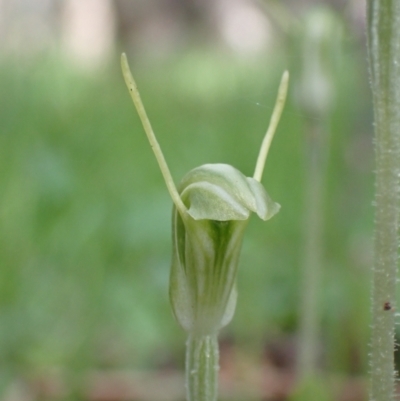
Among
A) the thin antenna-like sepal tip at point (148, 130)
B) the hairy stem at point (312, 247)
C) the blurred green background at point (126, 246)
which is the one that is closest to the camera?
the thin antenna-like sepal tip at point (148, 130)

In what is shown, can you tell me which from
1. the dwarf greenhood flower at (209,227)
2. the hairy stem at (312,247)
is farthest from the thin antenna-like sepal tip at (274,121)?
the hairy stem at (312,247)

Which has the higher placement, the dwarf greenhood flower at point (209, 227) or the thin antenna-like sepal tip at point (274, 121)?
the thin antenna-like sepal tip at point (274, 121)

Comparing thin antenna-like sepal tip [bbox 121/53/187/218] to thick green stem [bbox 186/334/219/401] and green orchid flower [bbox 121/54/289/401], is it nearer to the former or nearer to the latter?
green orchid flower [bbox 121/54/289/401]

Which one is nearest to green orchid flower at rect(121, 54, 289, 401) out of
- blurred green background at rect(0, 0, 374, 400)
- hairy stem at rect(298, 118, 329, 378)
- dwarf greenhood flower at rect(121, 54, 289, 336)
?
dwarf greenhood flower at rect(121, 54, 289, 336)

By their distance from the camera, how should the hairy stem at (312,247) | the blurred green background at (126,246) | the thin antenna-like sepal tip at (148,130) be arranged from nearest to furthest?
the thin antenna-like sepal tip at (148,130) → the hairy stem at (312,247) → the blurred green background at (126,246)

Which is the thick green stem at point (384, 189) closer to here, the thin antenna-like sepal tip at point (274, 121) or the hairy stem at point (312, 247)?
the thin antenna-like sepal tip at point (274, 121)

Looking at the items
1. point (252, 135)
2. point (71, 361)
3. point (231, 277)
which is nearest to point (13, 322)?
point (71, 361)

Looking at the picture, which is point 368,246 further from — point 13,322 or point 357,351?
point 13,322
